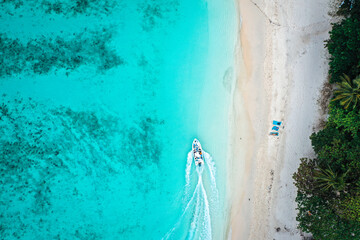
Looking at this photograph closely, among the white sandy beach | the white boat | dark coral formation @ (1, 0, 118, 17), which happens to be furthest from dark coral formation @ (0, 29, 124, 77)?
the white sandy beach

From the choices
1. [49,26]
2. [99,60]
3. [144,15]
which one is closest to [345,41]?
[144,15]

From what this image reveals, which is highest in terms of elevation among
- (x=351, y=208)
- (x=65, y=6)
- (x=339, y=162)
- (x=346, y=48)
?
(x=65, y=6)

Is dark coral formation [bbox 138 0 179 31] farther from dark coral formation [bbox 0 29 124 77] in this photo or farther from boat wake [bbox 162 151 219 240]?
boat wake [bbox 162 151 219 240]

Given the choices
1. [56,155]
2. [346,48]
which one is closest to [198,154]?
[56,155]

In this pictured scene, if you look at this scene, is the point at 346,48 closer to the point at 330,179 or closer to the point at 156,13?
the point at 330,179

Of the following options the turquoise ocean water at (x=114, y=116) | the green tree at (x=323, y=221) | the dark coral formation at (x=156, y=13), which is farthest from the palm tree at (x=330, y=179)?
the dark coral formation at (x=156, y=13)

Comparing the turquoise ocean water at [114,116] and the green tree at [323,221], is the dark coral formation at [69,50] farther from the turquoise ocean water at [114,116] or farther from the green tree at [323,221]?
the green tree at [323,221]
